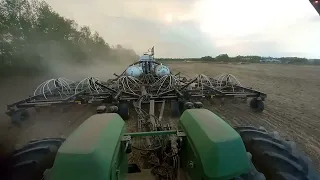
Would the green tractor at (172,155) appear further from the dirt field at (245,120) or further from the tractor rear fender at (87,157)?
the dirt field at (245,120)

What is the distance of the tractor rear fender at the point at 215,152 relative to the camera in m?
1.61

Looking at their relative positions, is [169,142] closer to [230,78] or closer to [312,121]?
[312,121]

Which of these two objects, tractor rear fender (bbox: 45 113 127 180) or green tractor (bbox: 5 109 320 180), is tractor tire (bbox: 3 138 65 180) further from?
tractor rear fender (bbox: 45 113 127 180)

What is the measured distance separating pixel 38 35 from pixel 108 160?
15.7 m

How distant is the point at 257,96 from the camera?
23.1ft

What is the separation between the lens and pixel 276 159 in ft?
7.63

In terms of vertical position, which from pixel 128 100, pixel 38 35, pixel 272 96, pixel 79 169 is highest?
pixel 38 35

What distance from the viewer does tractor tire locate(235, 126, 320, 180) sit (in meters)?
2.25

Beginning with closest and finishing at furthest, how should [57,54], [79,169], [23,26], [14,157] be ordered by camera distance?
[79,169]
[14,157]
[23,26]
[57,54]

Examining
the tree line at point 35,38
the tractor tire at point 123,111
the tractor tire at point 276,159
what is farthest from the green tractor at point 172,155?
the tree line at point 35,38

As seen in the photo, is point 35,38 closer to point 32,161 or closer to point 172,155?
point 32,161

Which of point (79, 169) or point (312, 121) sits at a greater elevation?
point (79, 169)

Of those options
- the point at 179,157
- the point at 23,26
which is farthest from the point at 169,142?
the point at 23,26

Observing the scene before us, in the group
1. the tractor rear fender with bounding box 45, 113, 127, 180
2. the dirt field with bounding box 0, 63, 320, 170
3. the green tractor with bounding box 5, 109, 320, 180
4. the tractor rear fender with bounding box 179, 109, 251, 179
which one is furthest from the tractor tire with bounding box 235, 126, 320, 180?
the dirt field with bounding box 0, 63, 320, 170
